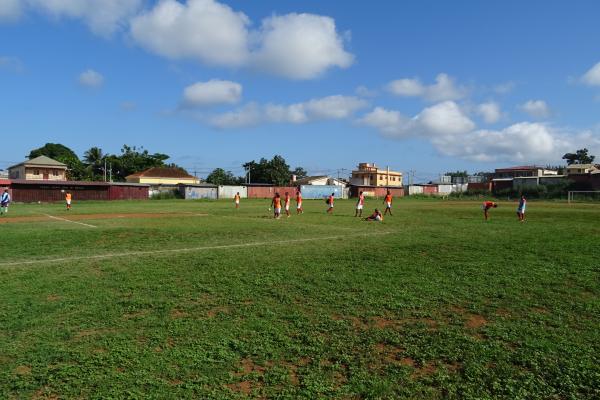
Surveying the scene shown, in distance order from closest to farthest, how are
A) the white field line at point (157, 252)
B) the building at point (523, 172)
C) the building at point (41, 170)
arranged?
1. the white field line at point (157, 252)
2. the building at point (41, 170)
3. the building at point (523, 172)

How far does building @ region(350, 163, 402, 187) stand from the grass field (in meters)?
91.7

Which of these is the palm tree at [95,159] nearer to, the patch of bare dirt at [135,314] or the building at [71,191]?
the building at [71,191]

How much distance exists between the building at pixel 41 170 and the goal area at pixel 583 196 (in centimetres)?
7556

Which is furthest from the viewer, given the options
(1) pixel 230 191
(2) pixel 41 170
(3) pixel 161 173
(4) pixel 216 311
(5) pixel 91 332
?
(3) pixel 161 173

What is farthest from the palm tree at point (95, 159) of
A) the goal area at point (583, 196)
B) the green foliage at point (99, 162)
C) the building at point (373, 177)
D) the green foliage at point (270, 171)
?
the goal area at point (583, 196)

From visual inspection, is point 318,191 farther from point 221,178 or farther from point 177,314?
point 177,314

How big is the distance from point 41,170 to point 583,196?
265ft

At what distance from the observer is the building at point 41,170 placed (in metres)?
70.9

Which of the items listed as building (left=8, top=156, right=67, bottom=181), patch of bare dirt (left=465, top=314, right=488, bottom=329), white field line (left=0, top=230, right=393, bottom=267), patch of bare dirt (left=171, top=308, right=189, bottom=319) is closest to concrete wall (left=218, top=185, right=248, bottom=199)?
building (left=8, top=156, right=67, bottom=181)

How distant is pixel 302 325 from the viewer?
255 inches

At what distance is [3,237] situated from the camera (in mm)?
15953

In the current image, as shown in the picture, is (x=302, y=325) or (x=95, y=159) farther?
(x=95, y=159)

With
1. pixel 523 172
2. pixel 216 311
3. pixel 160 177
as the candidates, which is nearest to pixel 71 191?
pixel 160 177

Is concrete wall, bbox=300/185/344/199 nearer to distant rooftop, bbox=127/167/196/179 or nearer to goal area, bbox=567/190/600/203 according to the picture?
distant rooftop, bbox=127/167/196/179
